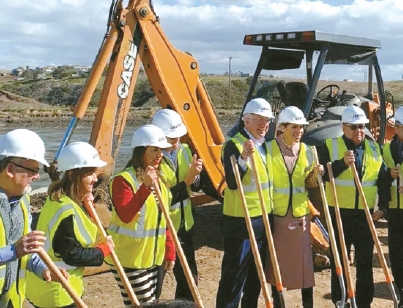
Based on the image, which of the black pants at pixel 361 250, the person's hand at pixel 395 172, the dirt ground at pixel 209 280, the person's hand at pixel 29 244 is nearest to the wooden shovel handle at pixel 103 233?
the person's hand at pixel 29 244

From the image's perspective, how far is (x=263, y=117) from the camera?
4.97 meters

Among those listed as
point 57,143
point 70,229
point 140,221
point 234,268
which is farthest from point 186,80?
point 57,143

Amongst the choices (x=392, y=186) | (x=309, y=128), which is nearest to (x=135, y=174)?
(x=392, y=186)

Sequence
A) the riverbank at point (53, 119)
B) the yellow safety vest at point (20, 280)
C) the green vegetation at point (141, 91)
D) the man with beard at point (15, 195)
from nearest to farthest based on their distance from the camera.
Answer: the man with beard at point (15, 195), the yellow safety vest at point (20, 280), the riverbank at point (53, 119), the green vegetation at point (141, 91)

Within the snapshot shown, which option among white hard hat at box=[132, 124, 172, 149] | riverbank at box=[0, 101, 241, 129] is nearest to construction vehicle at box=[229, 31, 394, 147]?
white hard hat at box=[132, 124, 172, 149]

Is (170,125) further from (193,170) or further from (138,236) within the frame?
(138,236)

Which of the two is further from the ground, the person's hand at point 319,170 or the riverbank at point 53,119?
the person's hand at point 319,170

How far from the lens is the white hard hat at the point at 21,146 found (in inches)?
128

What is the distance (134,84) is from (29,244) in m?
4.13

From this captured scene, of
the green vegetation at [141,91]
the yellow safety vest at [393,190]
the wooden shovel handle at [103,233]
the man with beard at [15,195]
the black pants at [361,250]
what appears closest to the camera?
the man with beard at [15,195]

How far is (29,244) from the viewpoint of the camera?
3010 mm

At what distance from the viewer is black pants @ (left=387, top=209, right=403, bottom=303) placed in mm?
5621

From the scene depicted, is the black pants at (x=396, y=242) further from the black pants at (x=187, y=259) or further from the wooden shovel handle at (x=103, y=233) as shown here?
the wooden shovel handle at (x=103, y=233)

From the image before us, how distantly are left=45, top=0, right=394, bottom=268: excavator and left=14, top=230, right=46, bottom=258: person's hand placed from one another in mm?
3196
